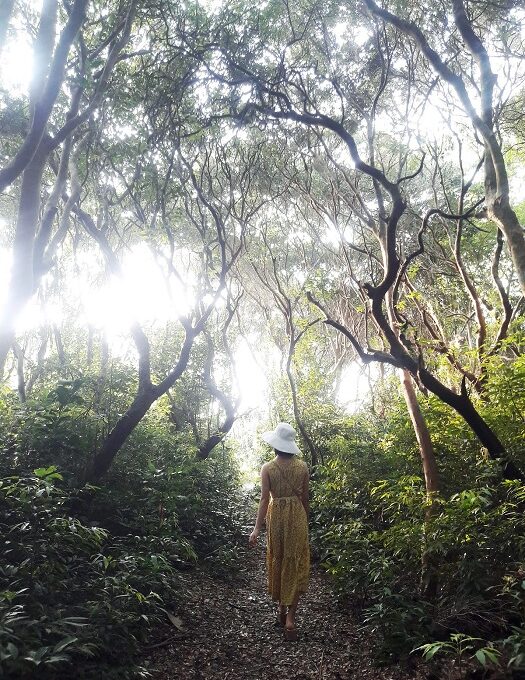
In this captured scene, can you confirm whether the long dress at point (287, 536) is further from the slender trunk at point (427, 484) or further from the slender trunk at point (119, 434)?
the slender trunk at point (119, 434)

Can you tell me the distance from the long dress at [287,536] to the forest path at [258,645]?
437mm

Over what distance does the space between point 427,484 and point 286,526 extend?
1475 millimetres

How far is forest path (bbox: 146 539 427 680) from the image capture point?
12.2ft

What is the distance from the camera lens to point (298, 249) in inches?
615

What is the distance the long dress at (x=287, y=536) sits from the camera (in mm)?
4465

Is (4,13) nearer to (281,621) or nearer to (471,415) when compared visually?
(471,415)

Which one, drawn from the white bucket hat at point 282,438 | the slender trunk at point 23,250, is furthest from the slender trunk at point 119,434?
the white bucket hat at point 282,438

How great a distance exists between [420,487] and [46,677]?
3.67 m

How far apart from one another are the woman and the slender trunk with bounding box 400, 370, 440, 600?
1077mm

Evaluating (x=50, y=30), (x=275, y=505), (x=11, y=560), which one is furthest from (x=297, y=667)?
(x=50, y=30)

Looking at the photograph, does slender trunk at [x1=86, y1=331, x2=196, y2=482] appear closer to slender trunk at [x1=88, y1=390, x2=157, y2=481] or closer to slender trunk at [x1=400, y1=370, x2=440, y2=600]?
slender trunk at [x1=88, y1=390, x2=157, y2=481]

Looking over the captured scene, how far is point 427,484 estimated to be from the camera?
15.7 ft

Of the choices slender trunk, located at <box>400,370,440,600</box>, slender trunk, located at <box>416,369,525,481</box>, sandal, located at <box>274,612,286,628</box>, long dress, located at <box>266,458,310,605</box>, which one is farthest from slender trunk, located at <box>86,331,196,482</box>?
slender trunk, located at <box>416,369,525,481</box>

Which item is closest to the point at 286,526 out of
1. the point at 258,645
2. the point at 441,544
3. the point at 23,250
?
the point at 258,645
